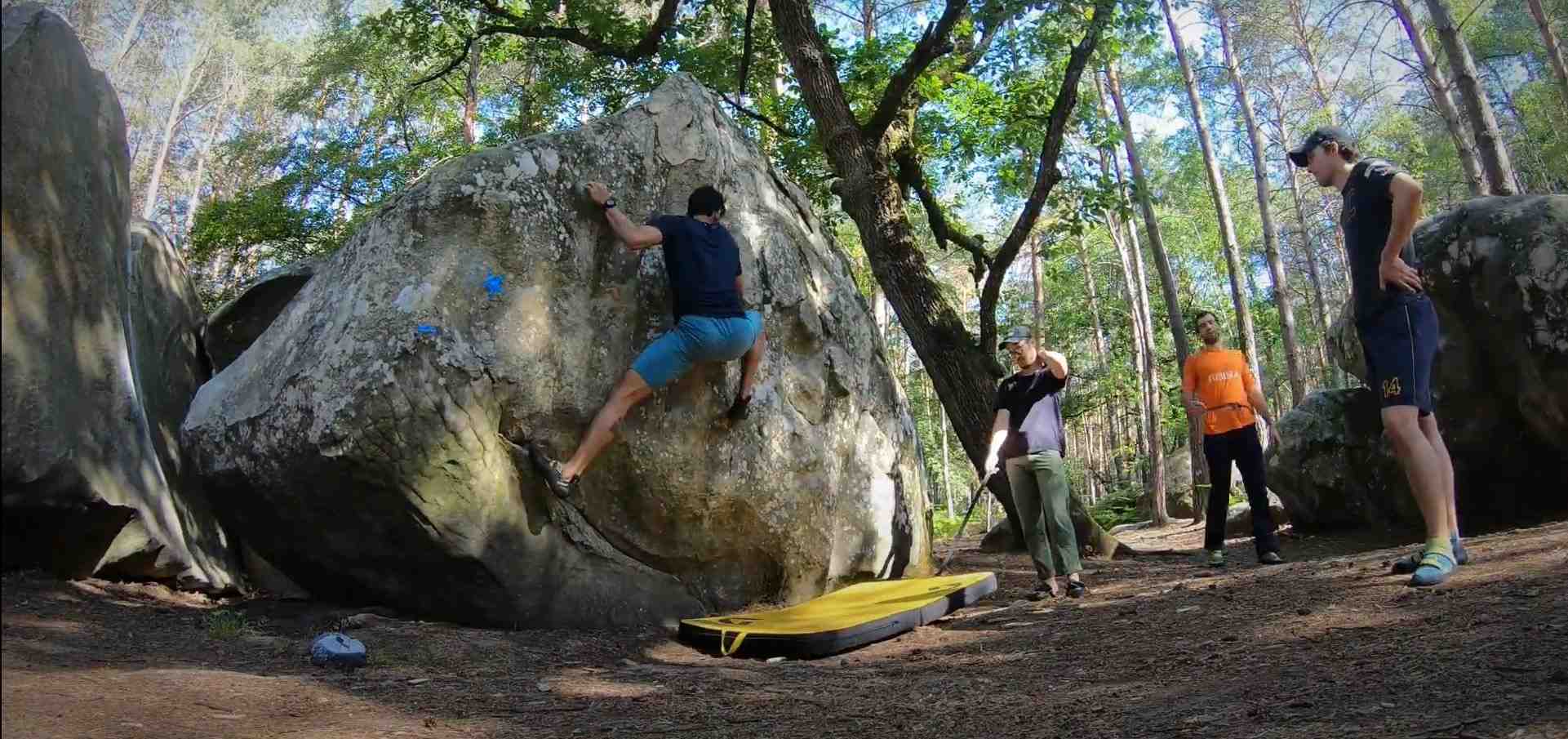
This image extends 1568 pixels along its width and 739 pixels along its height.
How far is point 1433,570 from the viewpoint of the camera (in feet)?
13.7

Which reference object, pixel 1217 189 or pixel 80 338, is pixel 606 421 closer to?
pixel 80 338

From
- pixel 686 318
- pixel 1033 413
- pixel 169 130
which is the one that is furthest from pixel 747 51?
pixel 169 130

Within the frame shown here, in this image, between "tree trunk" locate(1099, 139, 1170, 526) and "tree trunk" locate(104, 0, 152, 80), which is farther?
"tree trunk" locate(104, 0, 152, 80)

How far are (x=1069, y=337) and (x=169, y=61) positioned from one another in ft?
101

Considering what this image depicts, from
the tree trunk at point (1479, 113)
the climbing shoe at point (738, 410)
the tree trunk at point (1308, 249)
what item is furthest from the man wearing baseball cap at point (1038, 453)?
the tree trunk at point (1308, 249)

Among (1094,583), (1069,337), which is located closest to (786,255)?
(1094,583)

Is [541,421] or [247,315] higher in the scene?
[247,315]

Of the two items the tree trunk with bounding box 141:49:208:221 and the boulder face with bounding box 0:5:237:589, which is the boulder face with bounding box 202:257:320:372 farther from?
the tree trunk with bounding box 141:49:208:221

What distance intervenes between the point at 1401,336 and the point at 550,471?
13.7 ft

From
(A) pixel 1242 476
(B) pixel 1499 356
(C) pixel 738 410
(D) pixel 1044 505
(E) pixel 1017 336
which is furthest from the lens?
(B) pixel 1499 356

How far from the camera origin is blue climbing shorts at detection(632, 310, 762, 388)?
544 cm

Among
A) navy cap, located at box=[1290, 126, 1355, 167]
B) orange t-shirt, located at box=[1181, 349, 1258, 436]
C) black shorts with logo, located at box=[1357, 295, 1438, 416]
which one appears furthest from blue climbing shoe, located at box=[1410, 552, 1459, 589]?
orange t-shirt, located at box=[1181, 349, 1258, 436]

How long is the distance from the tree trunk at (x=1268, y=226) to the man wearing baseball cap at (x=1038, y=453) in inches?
529

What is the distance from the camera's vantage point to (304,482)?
4828 mm
